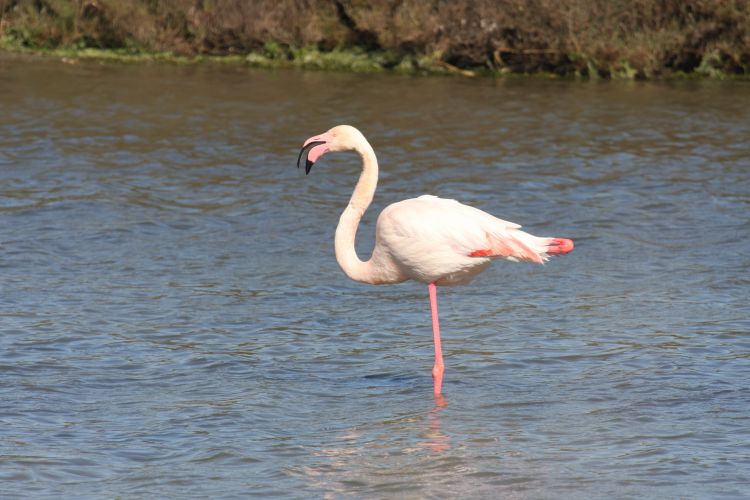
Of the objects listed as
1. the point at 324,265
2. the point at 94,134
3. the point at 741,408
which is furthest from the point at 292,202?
the point at 741,408

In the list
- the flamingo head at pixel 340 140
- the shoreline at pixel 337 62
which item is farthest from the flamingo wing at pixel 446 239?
the shoreline at pixel 337 62

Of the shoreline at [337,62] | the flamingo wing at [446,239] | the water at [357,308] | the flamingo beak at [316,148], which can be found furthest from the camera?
the shoreline at [337,62]

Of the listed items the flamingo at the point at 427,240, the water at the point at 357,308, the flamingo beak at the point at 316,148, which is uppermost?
the flamingo beak at the point at 316,148

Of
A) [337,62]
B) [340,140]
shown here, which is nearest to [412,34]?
[337,62]

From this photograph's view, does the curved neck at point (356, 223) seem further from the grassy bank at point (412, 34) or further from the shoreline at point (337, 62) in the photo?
the shoreline at point (337, 62)

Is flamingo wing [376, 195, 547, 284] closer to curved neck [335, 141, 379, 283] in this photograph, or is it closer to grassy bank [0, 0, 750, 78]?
curved neck [335, 141, 379, 283]

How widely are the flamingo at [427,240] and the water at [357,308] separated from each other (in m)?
0.62

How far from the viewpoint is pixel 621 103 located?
15.8 metres

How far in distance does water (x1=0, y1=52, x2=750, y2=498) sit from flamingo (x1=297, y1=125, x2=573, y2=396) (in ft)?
2.02

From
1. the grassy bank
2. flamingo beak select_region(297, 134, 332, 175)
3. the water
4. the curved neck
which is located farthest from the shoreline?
flamingo beak select_region(297, 134, 332, 175)

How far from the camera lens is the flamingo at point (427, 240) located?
6766mm

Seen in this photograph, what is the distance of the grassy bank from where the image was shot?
17.4 meters

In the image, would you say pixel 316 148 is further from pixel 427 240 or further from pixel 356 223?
pixel 427 240

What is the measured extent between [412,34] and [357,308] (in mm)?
9865
